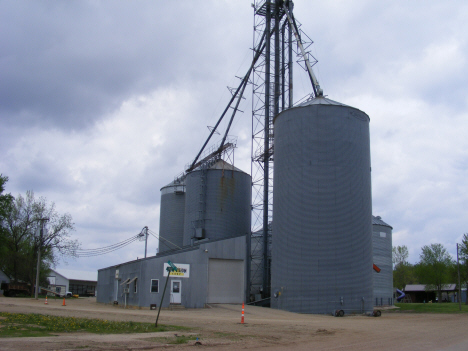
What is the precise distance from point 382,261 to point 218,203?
21932 mm

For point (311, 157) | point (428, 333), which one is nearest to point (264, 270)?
point (311, 157)

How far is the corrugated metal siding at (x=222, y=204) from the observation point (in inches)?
1827

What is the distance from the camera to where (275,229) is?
35500mm

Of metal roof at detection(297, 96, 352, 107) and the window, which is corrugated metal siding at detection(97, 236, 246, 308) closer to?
the window

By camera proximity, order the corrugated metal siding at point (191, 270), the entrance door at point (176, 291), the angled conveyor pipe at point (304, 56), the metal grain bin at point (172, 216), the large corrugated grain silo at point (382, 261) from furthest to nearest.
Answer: the metal grain bin at point (172, 216)
the large corrugated grain silo at point (382, 261)
the angled conveyor pipe at point (304, 56)
the corrugated metal siding at point (191, 270)
the entrance door at point (176, 291)

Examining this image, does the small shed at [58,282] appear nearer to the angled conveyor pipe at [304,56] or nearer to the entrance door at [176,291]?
the entrance door at [176,291]

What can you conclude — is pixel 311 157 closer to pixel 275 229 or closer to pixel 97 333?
pixel 275 229

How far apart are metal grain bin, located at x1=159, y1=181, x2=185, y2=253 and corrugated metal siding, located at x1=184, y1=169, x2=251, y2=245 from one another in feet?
30.0

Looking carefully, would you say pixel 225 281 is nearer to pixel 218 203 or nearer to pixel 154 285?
pixel 154 285

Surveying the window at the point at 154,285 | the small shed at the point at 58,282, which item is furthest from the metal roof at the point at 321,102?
the small shed at the point at 58,282

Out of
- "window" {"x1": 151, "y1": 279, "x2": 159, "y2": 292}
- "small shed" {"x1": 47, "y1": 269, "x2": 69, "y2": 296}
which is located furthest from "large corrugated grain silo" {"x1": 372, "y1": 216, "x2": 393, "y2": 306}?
"small shed" {"x1": 47, "y1": 269, "x2": 69, "y2": 296}

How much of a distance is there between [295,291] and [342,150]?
10.7m

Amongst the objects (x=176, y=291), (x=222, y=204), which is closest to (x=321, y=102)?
(x=222, y=204)

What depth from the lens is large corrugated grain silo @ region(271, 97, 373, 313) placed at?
3198 cm
